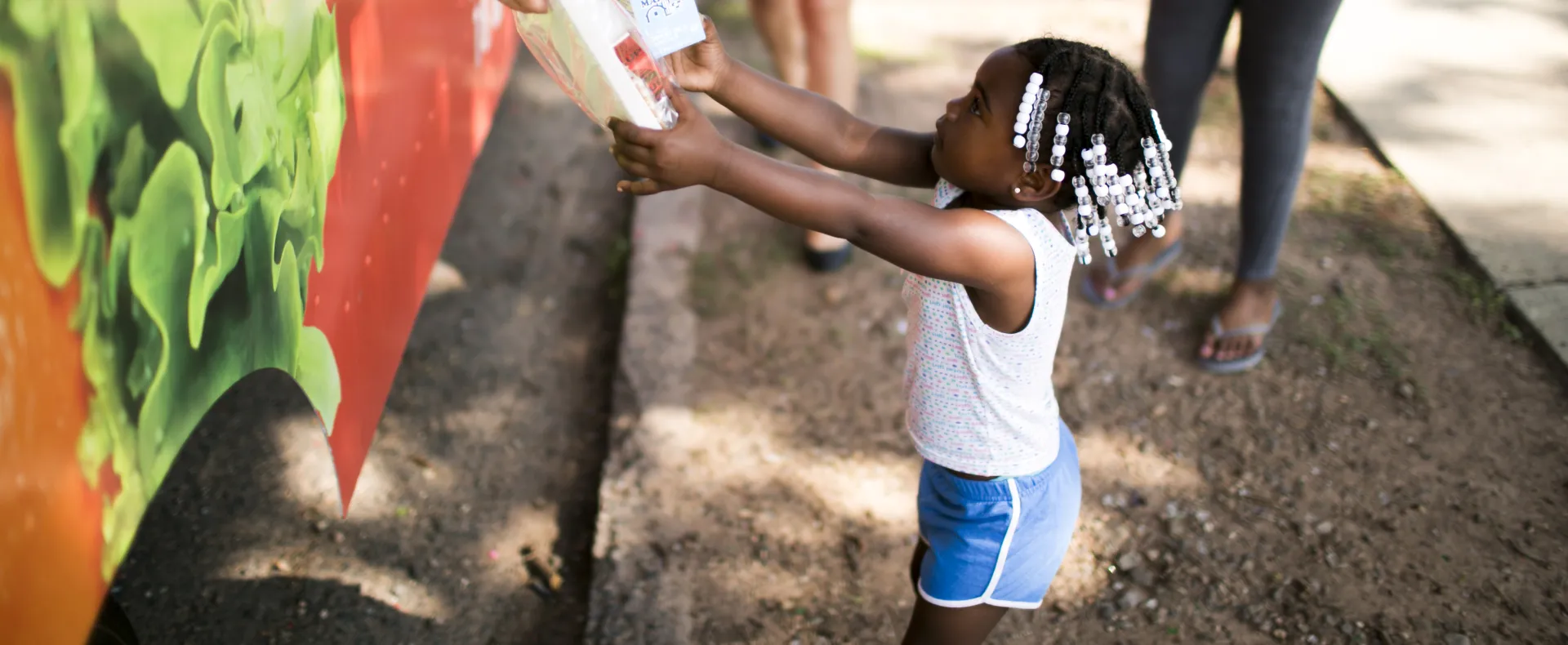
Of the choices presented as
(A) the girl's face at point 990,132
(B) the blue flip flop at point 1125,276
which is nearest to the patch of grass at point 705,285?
(B) the blue flip flop at point 1125,276

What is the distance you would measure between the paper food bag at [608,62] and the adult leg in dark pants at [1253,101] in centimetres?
161

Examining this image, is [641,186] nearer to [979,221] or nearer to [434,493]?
[979,221]

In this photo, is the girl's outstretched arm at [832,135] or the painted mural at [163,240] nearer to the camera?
the painted mural at [163,240]

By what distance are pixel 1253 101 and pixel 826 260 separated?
1141 mm

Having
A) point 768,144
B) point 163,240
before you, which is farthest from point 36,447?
point 768,144

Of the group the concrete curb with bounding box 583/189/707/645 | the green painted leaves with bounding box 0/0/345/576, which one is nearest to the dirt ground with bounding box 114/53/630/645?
the concrete curb with bounding box 583/189/707/645

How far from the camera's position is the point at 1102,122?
1513 millimetres

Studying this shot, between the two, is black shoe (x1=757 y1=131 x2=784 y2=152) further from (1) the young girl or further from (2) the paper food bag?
(2) the paper food bag

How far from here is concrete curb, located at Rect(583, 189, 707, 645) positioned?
2270 mm

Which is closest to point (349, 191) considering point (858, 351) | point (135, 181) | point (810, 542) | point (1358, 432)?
point (135, 181)

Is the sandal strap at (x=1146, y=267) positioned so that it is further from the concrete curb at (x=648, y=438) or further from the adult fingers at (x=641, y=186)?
the adult fingers at (x=641, y=186)

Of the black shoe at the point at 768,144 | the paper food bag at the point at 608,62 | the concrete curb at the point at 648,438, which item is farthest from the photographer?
the black shoe at the point at 768,144

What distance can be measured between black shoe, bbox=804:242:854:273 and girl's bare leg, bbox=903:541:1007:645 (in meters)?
1.52

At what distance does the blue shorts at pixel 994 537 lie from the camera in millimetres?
1740
